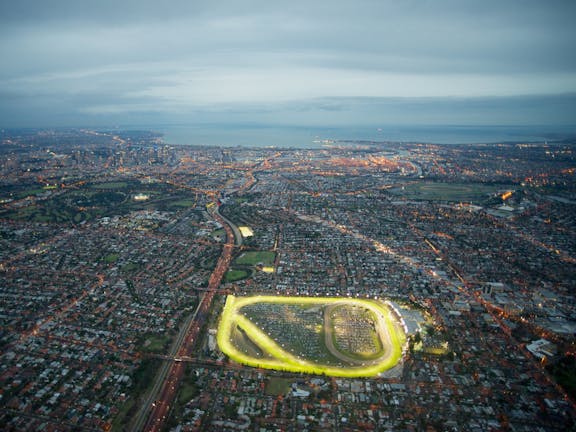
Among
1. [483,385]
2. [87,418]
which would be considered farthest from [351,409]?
[87,418]

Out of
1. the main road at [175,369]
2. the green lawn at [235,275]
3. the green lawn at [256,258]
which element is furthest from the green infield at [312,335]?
the green lawn at [256,258]

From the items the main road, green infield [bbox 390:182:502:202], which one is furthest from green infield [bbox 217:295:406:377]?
green infield [bbox 390:182:502:202]

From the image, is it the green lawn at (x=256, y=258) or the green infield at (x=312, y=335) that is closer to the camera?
the green infield at (x=312, y=335)

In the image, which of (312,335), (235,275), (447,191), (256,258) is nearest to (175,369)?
(312,335)

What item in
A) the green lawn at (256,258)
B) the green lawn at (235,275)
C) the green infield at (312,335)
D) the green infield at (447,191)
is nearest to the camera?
the green infield at (312,335)

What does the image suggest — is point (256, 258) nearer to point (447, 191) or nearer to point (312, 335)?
point (312, 335)

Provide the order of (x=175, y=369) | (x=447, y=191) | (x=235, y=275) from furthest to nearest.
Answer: (x=447, y=191) → (x=235, y=275) → (x=175, y=369)

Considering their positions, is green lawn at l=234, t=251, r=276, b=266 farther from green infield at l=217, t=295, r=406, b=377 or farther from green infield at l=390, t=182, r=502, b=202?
green infield at l=390, t=182, r=502, b=202

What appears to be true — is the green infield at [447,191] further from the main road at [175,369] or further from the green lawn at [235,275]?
the main road at [175,369]

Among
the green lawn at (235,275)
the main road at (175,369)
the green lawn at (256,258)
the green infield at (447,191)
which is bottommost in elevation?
the main road at (175,369)
